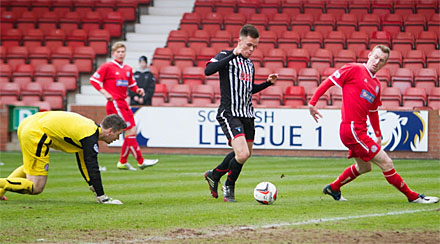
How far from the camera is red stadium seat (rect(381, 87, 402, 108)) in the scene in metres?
19.1

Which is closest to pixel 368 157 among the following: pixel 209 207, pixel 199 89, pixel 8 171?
pixel 209 207

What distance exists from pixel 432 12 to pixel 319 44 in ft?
15.8

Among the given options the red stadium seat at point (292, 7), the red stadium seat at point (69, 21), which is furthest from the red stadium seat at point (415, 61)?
the red stadium seat at point (69, 21)

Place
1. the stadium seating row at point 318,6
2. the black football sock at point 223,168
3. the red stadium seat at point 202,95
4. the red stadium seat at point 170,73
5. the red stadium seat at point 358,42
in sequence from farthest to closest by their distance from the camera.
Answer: the stadium seating row at point 318,6, the red stadium seat at point 358,42, the red stadium seat at point 170,73, the red stadium seat at point 202,95, the black football sock at point 223,168

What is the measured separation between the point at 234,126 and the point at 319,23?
16.2 meters

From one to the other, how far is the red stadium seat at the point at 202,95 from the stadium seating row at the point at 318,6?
19.7ft

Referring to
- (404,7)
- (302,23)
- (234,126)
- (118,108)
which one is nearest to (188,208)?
(234,126)

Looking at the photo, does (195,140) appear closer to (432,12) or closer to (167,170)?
(167,170)

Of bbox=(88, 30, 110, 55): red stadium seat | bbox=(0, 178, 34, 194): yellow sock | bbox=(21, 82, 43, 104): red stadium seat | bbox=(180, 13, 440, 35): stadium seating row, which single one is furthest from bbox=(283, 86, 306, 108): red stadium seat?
bbox=(0, 178, 34, 194): yellow sock

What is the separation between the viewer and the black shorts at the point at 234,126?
328 inches

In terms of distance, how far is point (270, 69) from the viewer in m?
21.2

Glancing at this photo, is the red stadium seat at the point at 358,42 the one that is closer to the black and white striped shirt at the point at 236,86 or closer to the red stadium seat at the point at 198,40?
the red stadium seat at the point at 198,40

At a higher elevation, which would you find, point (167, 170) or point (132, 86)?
point (132, 86)

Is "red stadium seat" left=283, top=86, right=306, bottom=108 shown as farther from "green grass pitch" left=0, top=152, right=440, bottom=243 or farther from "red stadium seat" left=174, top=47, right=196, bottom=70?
"green grass pitch" left=0, top=152, right=440, bottom=243
